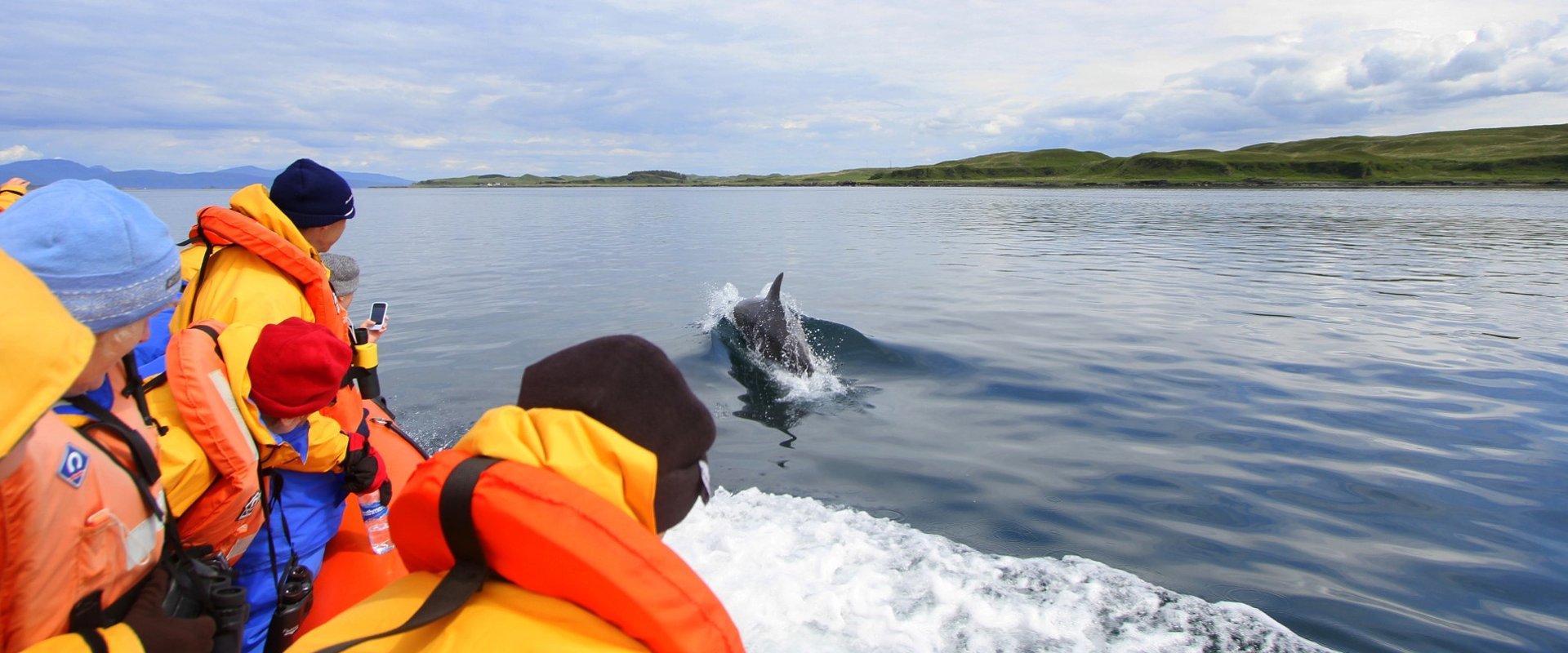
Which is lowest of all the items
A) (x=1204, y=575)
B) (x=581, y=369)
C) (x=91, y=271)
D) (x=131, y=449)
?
(x=1204, y=575)

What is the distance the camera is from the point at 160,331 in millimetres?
4586

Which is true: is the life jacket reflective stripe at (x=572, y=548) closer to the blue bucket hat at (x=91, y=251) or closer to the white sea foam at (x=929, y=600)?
the blue bucket hat at (x=91, y=251)

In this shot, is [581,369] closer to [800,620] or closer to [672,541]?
[800,620]

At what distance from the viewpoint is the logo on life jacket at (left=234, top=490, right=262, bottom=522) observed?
3781 millimetres

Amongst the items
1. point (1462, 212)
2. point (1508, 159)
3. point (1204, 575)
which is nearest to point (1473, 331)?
point (1204, 575)

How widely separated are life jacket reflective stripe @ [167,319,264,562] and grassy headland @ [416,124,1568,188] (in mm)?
124079

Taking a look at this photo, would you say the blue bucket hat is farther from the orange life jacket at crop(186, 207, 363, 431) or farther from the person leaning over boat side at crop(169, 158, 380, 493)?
the orange life jacket at crop(186, 207, 363, 431)

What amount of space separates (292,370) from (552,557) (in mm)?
2516

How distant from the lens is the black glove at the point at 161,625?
2594 mm

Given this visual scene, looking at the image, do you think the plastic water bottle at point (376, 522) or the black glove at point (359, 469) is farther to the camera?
the plastic water bottle at point (376, 522)

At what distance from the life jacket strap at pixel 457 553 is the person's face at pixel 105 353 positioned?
1518mm

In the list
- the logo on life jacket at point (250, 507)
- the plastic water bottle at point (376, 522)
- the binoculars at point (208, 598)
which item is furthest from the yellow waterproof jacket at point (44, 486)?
the plastic water bottle at point (376, 522)

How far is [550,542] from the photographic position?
1.89 m

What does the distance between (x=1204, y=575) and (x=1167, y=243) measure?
1221 inches
